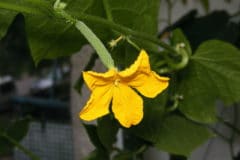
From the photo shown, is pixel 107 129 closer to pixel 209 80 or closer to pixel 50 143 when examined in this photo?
pixel 209 80

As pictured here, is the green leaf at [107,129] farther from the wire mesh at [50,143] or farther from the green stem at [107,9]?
the wire mesh at [50,143]

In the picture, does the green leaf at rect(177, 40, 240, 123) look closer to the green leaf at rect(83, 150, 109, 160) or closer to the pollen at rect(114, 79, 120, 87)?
the green leaf at rect(83, 150, 109, 160)

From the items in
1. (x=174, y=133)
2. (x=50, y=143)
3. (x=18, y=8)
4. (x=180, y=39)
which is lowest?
(x=50, y=143)

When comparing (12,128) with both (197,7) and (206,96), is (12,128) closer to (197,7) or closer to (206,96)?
(206,96)

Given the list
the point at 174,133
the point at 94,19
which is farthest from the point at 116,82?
the point at 174,133

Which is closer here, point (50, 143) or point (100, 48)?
point (100, 48)

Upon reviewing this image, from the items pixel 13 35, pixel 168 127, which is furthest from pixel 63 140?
pixel 168 127

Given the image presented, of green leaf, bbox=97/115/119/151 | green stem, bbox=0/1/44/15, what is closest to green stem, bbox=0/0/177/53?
green stem, bbox=0/1/44/15
